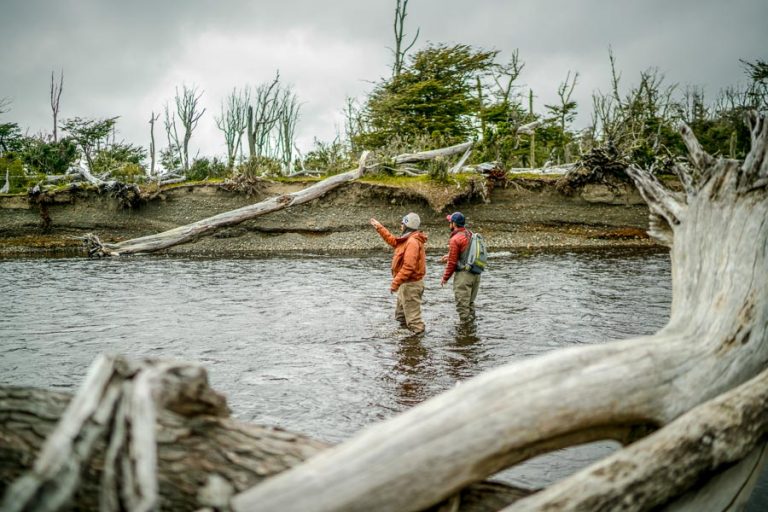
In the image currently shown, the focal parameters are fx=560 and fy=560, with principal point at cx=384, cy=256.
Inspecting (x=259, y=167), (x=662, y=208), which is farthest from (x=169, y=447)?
(x=259, y=167)

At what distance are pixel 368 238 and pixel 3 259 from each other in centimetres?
1500

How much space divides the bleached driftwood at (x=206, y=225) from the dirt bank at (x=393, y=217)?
105 cm

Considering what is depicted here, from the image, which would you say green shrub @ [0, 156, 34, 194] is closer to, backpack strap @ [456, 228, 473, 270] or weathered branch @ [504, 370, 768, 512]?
backpack strap @ [456, 228, 473, 270]

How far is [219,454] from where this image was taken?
2641 mm

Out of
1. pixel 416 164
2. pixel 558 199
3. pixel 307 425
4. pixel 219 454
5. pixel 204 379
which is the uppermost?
pixel 416 164

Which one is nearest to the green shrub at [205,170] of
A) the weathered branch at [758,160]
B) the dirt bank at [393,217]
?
the dirt bank at [393,217]

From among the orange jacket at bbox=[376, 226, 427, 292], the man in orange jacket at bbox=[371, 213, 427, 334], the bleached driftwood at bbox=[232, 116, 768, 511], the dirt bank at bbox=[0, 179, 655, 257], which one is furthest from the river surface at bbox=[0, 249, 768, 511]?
the dirt bank at bbox=[0, 179, 655, 257]

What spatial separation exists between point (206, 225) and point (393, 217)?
856cm

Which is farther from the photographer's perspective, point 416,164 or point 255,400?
point 416,164

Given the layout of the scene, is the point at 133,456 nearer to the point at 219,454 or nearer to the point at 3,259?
the point at 219,454

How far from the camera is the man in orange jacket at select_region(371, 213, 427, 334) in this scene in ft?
32.1

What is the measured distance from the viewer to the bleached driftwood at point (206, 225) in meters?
19.3

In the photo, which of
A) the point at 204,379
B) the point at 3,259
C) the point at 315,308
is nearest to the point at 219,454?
the point at 204,379

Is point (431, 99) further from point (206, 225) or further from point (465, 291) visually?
point (465, 291)
